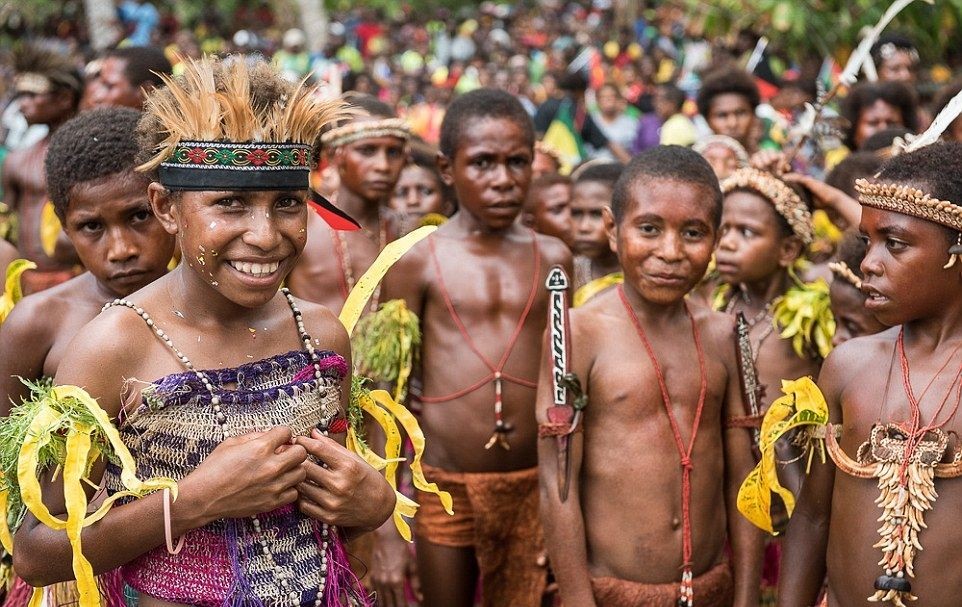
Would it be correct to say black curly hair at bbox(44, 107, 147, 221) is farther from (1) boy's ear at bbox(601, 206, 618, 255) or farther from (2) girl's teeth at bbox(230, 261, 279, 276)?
(1) boy's ear at bbox(601, 206, 618, 255)

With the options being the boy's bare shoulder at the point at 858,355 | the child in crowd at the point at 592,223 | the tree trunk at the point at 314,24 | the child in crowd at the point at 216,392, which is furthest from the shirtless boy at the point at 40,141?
the tree trunk at the point at 314,24

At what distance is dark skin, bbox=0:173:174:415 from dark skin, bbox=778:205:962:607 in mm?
2160

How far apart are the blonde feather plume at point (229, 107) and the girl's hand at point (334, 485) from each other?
75 cm

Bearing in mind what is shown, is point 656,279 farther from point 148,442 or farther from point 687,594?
point 148,442

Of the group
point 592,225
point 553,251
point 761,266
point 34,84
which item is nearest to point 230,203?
point 553,251

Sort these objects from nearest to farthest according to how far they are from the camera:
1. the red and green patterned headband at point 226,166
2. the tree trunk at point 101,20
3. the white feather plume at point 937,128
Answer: the red and green patterned headband at point 226,166, the white feather plume at point 937,128, the tree trunk at point 101,20

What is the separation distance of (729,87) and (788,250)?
3.34 m

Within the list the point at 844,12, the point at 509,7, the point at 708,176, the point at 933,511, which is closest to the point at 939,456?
the point at 933,511

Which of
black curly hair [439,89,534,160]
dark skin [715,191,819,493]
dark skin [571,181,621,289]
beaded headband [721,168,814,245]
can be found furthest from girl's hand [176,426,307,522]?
dark skin [571,181,621,289]

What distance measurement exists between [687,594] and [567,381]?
0.86 metres

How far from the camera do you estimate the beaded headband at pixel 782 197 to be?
17.0ft

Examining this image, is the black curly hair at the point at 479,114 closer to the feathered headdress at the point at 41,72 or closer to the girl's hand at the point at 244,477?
the girl's hand at the point at 244,477

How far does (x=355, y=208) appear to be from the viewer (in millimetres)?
5996

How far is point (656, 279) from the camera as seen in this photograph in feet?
12.7
